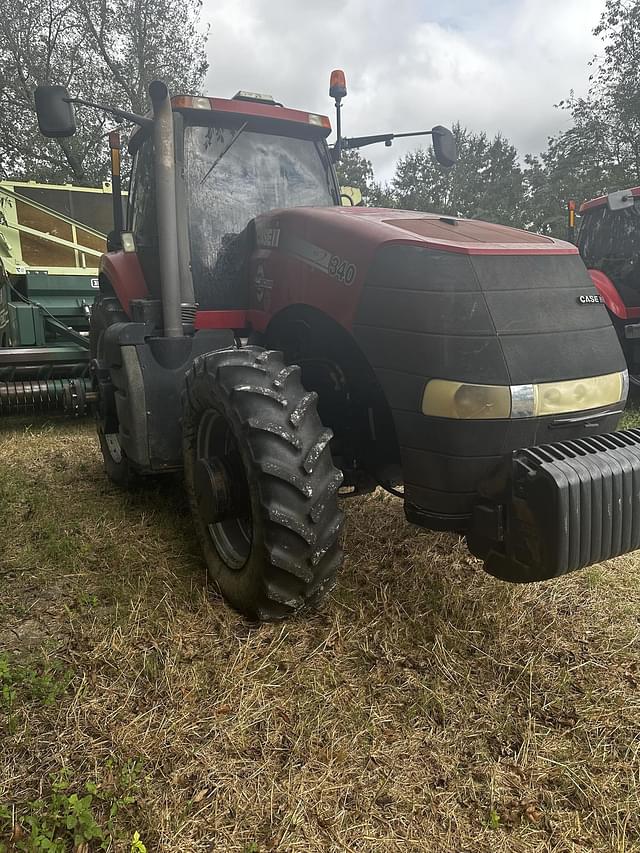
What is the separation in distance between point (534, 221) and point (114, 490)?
3138 centimetres

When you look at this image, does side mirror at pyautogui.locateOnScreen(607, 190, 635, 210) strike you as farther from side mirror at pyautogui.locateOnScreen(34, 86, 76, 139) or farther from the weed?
the weed

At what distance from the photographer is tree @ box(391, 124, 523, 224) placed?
3878 centimetres

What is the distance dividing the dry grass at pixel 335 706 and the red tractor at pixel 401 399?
329 millimetres

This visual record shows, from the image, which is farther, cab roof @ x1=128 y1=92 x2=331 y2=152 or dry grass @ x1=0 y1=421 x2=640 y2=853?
cab roof @ x1=128 y1=92 x2=331 y2=152

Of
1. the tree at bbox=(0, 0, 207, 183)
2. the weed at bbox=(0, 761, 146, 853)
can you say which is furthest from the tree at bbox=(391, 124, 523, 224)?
the weed at bbox=(0, 761, 146, 853)

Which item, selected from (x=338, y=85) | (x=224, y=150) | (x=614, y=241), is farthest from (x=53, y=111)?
(x=614, y=241)

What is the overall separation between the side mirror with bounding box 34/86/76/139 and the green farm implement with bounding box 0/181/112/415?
299cm

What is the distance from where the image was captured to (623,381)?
7.79 feet

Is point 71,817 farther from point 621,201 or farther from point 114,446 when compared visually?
point 621,201

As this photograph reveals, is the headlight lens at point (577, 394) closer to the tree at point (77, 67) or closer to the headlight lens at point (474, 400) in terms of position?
the headlight lens at point (474, 400)

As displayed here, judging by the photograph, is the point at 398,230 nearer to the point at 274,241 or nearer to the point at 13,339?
the point at 274,241

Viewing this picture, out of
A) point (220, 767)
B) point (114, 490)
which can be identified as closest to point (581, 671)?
point (220, 767)

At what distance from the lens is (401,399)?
2.21 meters

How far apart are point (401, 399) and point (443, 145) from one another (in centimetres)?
219
